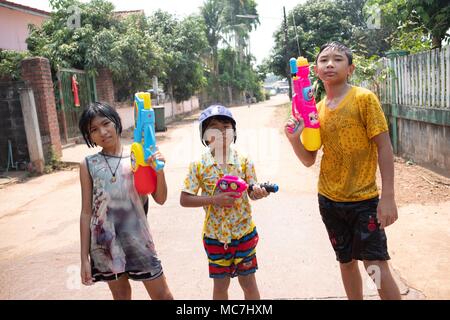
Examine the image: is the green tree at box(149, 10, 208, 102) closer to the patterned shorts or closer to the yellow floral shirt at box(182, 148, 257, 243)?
the yellow floral shirt at box(182, 148, 257, 243)

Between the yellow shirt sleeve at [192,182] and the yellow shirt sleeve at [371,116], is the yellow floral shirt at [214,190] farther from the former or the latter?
the yellow shirt sleeve at [371,116]

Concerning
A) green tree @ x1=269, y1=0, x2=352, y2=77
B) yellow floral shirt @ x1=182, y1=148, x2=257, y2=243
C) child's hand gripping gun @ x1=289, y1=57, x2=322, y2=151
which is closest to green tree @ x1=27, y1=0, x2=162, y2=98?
green tree @ x1=269, y1=0, x2=352, y2=77

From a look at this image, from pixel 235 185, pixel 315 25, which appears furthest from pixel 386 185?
pixel 315 25

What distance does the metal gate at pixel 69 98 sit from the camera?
38.4 feet

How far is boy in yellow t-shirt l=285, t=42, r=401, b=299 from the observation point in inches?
81.6

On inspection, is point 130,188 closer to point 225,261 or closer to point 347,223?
point 225,261

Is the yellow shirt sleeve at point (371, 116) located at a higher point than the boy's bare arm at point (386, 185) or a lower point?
higher

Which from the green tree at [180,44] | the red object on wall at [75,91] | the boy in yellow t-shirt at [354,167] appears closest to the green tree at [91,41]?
the red object on wall at [75,91]

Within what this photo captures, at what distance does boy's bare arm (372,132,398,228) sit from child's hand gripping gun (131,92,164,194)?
1.07 metres

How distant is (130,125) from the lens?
17266 millimetres

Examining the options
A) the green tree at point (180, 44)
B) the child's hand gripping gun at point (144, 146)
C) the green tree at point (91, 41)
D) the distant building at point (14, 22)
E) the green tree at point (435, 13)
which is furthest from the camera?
the green tree at point (180, 44)

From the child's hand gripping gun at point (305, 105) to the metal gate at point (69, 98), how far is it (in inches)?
419
